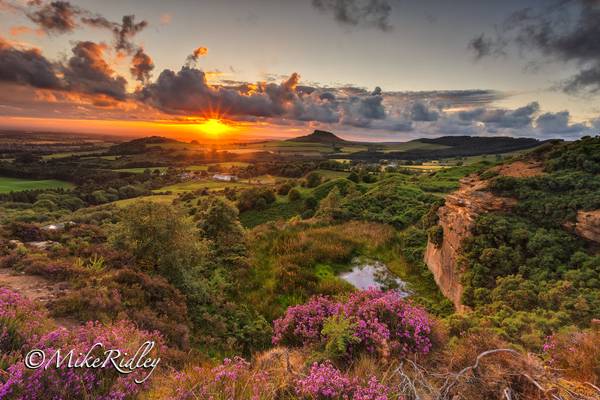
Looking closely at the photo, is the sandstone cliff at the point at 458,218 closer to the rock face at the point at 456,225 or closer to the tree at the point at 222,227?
the rock face at the point at 456,225

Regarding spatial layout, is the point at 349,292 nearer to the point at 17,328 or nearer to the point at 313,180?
the point at 17,328

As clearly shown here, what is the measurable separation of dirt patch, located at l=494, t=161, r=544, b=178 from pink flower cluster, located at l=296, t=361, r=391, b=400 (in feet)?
38.9

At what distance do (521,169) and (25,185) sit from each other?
92.8 m

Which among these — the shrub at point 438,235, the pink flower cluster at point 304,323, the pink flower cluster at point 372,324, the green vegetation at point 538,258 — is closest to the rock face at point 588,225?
the green vegetation at point 538,258

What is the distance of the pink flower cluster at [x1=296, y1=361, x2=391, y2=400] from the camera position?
302 centimetres

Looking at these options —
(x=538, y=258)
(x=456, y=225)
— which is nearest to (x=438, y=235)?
(x=456, y=225)

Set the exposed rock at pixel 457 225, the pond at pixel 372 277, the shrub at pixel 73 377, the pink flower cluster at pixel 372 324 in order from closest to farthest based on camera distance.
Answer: the shrub at pixel 73 377
the pink flower cluster at pixel 372 324
the exposed rock at pixel 457 225
the pond at pixel 372 277

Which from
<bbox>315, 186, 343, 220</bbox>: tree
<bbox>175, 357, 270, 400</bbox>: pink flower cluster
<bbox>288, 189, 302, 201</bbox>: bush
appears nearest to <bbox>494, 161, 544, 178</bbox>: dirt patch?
<bbox>175, 357, 270, 400</bbox>: pink flower cluster

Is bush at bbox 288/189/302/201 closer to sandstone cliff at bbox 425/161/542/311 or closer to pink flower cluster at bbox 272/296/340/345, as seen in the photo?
sandstone cliff at bbox 425/161/542/311

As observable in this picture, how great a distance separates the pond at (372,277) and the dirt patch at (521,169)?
668cm

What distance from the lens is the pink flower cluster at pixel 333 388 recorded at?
Result: 3018mm

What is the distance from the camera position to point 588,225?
8.08 meters

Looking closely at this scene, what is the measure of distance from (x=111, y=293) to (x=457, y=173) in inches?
1458

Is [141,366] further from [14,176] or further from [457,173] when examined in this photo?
[14,176]
